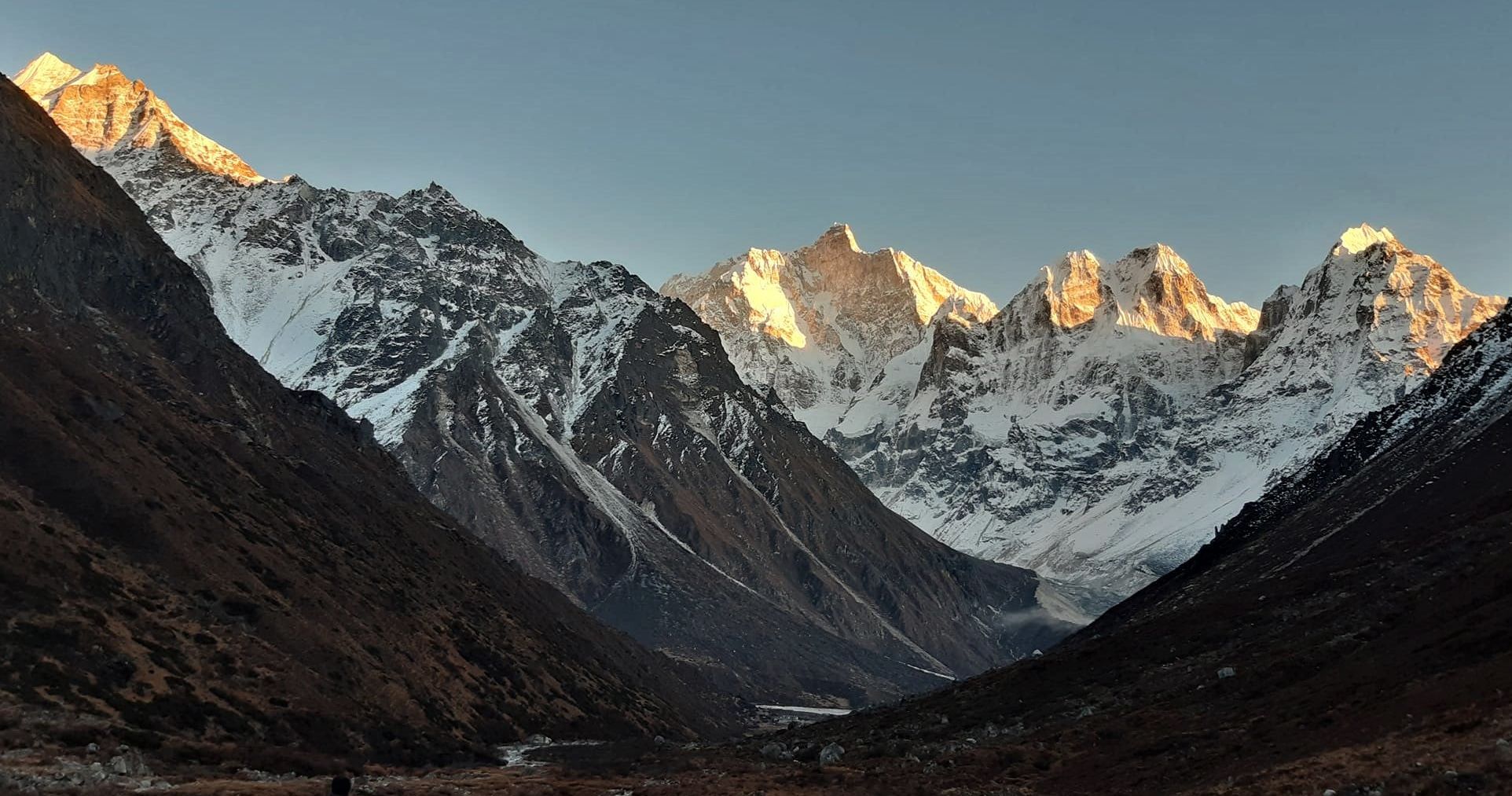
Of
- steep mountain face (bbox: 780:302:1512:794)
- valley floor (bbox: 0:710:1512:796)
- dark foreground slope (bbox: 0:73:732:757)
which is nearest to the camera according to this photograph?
valley floor (bbox: 0:710:1512:796)

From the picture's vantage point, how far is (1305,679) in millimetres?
73062

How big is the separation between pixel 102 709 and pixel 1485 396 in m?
168

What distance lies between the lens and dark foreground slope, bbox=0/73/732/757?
88.5 meters

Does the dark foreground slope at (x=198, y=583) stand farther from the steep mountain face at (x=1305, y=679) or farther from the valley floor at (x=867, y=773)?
the steep mountain face at (x=1305, y=679)

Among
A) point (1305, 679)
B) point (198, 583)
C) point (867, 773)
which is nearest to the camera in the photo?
point (867, 773)

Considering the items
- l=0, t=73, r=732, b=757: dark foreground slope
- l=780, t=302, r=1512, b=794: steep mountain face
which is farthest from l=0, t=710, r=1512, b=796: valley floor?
l=0, t=73, r=732, b=757: dark foreground slope

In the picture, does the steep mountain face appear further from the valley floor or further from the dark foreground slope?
the dark foreground slope

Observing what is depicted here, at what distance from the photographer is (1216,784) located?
48.2m

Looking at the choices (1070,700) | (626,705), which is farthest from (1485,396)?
(626,705)

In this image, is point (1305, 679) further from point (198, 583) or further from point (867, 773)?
point (198, 583)

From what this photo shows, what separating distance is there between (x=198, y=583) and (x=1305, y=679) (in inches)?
Result: 3556

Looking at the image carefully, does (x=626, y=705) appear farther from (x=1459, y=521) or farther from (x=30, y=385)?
(x=1459, y=521)

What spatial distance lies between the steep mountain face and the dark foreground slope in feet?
149

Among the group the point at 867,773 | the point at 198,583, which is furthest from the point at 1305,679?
the point at 198,583
